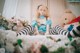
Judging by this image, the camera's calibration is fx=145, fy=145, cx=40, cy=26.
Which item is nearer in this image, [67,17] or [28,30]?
[28,30]

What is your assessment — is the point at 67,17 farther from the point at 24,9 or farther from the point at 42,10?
the point at 24,9

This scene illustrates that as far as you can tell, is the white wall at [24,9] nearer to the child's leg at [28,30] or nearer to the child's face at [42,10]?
the child's face at [42,10]

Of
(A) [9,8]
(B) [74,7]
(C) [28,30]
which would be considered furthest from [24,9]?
(B) [74,7]

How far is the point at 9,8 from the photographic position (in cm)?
155

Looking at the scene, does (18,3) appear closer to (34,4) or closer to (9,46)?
(34,4)

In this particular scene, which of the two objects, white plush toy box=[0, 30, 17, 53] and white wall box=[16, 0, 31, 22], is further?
white wall box=[16, 0, 31, 22]

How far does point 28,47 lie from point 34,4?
1008 millimetres

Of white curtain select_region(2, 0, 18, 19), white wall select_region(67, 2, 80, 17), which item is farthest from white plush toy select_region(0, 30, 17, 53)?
white wall select_region(67, 2, 80, 17)

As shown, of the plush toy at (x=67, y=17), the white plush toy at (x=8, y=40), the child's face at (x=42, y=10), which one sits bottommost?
the white plush toy at (x=8, y=40)

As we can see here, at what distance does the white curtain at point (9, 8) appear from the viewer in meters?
1.53

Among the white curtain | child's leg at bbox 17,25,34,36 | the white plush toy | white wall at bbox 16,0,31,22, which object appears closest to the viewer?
the white plush toy

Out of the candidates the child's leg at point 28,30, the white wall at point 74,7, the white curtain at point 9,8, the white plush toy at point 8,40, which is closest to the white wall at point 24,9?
the white curtain at point 9,8

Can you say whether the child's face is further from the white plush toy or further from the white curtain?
the white plush toy

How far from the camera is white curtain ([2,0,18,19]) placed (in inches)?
60.3
